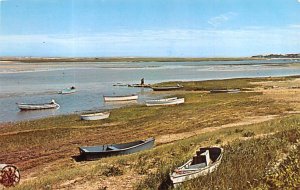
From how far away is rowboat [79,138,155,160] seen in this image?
2041cm

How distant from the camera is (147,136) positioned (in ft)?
86.4

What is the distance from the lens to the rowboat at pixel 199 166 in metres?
11.2

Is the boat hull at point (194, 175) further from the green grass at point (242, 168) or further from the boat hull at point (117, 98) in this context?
the boat hull at point (117, 98)

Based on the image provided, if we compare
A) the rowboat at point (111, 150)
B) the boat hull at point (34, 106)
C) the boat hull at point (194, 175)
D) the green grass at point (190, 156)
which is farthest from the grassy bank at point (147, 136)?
the boat hull at point (34, 106)

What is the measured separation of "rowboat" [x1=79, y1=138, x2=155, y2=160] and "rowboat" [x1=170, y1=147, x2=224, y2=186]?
717 cm

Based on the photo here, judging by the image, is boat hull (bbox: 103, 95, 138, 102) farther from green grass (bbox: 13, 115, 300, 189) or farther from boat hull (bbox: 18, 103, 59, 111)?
green grass (bbox: 13, 115, 300, 189)

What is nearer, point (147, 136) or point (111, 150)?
point (111, 150)

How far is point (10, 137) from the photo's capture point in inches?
1082

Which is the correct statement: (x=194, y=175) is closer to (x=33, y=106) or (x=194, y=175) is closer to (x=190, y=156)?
(x=190, y=156)

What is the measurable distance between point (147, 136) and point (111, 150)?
19.9 ft

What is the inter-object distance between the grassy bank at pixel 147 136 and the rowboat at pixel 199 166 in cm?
27

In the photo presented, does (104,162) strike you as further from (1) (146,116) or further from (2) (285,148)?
(1) (146,116)

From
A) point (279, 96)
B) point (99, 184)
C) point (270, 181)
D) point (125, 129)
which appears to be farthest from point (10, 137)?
point (279, 96)

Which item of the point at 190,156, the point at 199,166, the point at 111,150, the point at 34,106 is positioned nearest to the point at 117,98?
the point at 34,106
